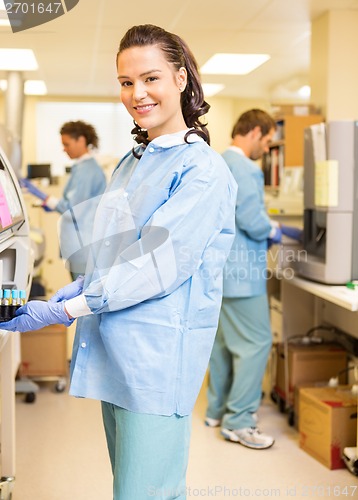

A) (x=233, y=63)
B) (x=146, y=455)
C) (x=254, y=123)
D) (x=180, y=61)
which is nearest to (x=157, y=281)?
(x=146, y=455)

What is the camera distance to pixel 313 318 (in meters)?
3.50

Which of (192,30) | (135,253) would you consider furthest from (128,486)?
(192,30)

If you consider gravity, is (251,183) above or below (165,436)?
above

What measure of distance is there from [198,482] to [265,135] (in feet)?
5.11

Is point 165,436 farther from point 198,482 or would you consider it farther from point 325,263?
point 325,263

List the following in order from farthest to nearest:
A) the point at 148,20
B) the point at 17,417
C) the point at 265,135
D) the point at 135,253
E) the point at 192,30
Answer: the point at 192,30, the point at 148,20, the point at 17,417, the point at 265,135, the point at 135,253

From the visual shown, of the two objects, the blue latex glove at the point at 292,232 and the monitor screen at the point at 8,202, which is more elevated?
the monitor screen at the point at 8,202

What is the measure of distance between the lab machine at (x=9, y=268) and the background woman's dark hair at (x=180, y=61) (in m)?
0.53

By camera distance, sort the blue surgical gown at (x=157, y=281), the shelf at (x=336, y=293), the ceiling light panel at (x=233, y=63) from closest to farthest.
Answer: the blue surgical gown at (x=157, y=281) < the shelf at (x=336, y=293) < the ceiling light panel at (x=233, y=63)

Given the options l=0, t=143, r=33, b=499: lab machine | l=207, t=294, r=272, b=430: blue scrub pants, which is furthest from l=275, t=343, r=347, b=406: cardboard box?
l=0, t=143, r=33, b=499: lab machine

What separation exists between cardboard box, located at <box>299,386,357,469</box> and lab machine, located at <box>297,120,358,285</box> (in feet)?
1.59

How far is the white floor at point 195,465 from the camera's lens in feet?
7.81

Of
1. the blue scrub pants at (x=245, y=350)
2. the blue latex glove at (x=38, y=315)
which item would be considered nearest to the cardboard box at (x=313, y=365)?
the blue scrub pants at (x=245, y=350)

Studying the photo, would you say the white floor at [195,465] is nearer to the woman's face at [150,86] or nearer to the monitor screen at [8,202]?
the monitor screen at [8,202]
